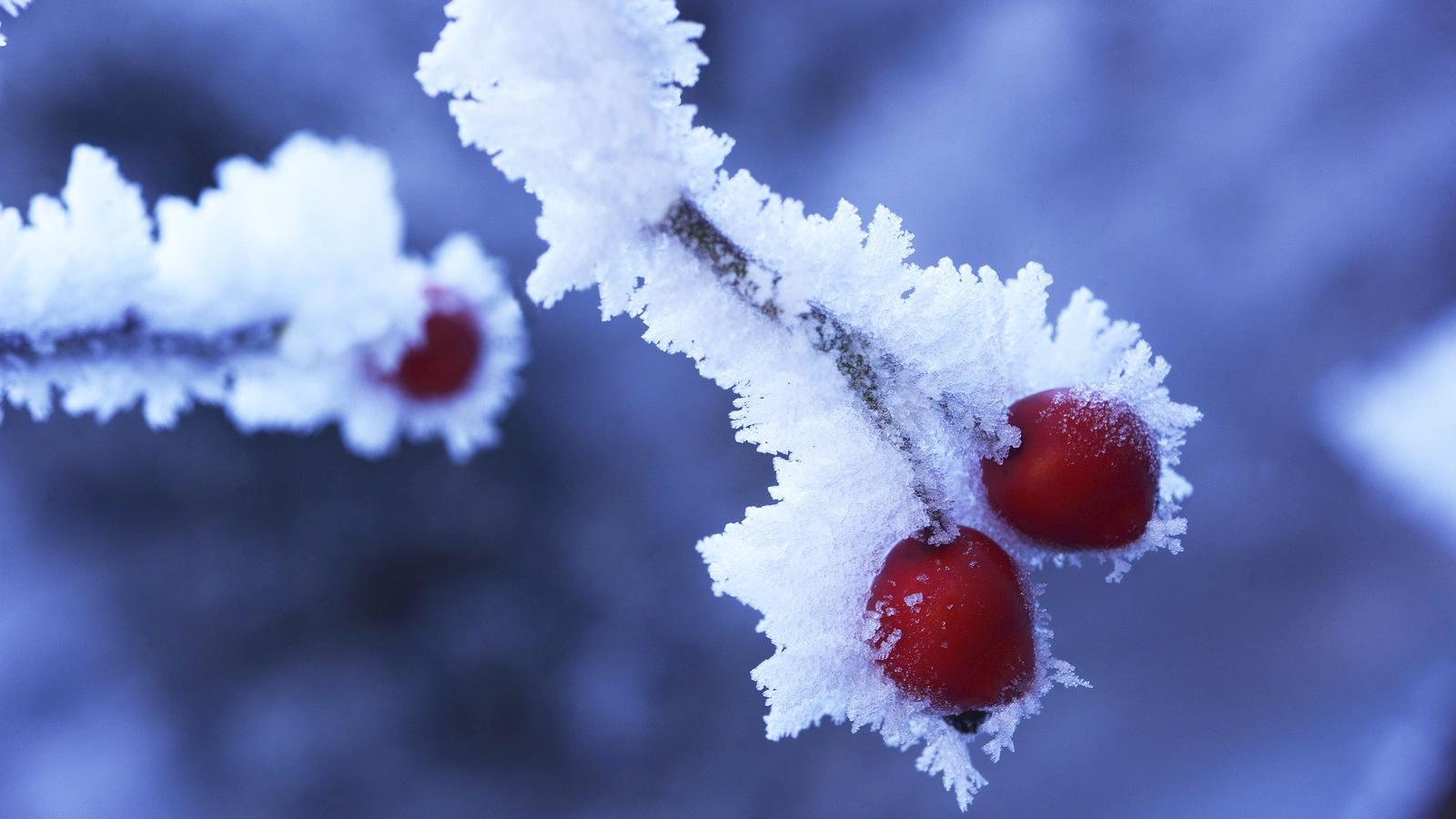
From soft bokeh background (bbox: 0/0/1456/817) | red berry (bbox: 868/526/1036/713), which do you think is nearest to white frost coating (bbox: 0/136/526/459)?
red berry (bbox: 868/526/1036/713)

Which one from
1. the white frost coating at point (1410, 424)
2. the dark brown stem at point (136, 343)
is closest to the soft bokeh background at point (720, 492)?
the white frost coating at point (1410, 424)

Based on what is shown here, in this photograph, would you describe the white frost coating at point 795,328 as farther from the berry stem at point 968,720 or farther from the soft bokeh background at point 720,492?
the soft bokeh background at point 720,492

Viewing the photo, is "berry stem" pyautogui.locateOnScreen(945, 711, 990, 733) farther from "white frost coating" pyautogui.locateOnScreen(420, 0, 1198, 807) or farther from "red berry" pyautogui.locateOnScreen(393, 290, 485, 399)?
"red berry" pyautogui.locateOnScreen(393, 290, 485, 399)

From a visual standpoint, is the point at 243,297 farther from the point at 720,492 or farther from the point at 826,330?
the point at 720,492

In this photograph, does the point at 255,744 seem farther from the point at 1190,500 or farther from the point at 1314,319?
the point at 1314,319

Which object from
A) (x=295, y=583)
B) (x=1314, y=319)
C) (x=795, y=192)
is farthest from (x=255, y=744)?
(x=1314, y=319)

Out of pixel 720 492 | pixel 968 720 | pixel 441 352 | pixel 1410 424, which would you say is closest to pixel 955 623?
pixel 968 720
